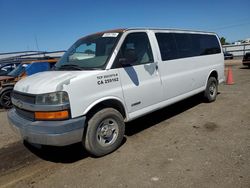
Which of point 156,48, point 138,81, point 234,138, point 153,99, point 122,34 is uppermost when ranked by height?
point 122,34

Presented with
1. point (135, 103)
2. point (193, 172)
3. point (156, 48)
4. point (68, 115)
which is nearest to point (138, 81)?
point (135, 103)

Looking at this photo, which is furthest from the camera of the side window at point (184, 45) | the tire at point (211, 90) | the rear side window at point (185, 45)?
the tire at point (211, 90)

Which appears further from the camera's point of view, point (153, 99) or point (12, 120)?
point (153, 99)

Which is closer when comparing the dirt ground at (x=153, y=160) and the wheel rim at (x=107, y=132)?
the dirt ground at (x=153, y=160)

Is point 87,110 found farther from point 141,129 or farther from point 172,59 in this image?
point 172,59

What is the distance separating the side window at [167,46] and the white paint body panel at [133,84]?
12 cm

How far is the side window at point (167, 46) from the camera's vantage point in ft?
16.9

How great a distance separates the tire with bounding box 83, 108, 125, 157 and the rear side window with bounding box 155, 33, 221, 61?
6.11ft

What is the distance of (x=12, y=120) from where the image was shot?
13.6ft

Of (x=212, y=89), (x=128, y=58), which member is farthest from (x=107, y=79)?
(x=212, y=89)

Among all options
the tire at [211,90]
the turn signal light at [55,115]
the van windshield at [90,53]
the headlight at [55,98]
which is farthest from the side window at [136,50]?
the tire at [211,90]

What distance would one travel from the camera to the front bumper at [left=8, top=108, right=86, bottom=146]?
3.46 m

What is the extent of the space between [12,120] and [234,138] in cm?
414

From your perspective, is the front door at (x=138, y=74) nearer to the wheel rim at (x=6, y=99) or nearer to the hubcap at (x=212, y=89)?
the hubcap at (x=212, y=89)
